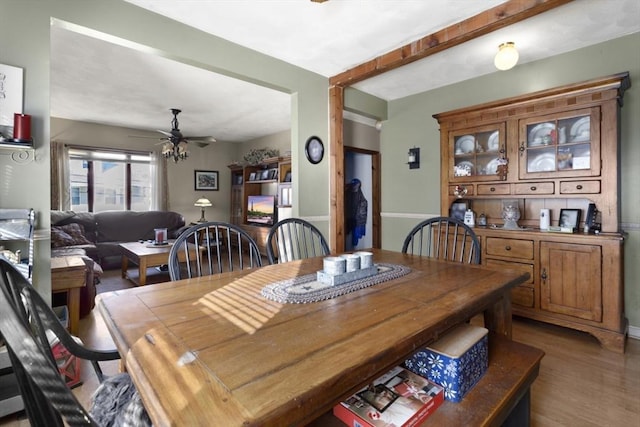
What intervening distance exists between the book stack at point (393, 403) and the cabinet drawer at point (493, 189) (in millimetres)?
2488

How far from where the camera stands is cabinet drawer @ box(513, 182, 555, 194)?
9.15ft

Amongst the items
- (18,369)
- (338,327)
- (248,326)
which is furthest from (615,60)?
(18,369)

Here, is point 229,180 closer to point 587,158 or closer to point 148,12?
point 148,12

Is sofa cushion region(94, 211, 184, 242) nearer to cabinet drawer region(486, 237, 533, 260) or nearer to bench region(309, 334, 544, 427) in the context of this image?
cabinet drawer region(486, 237, 533, 260)

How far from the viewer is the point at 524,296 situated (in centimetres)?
280

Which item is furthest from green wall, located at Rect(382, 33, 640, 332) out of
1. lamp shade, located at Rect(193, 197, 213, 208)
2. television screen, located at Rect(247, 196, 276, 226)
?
lamp shade, located at Rect(193, 197, 213, 208)

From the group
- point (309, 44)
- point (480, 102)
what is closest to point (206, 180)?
point (309, 44)

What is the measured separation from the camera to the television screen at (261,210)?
6176mm

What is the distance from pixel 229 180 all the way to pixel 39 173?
19.0 ft

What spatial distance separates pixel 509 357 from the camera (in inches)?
54.3

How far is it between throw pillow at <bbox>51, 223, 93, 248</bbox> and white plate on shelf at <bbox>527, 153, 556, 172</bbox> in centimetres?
585

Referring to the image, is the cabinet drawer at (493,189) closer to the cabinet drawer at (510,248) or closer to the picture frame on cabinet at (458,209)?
the picture frame on cabinet at (458,209)

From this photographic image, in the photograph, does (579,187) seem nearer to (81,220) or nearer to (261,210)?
(261,210)

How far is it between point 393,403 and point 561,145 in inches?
111
